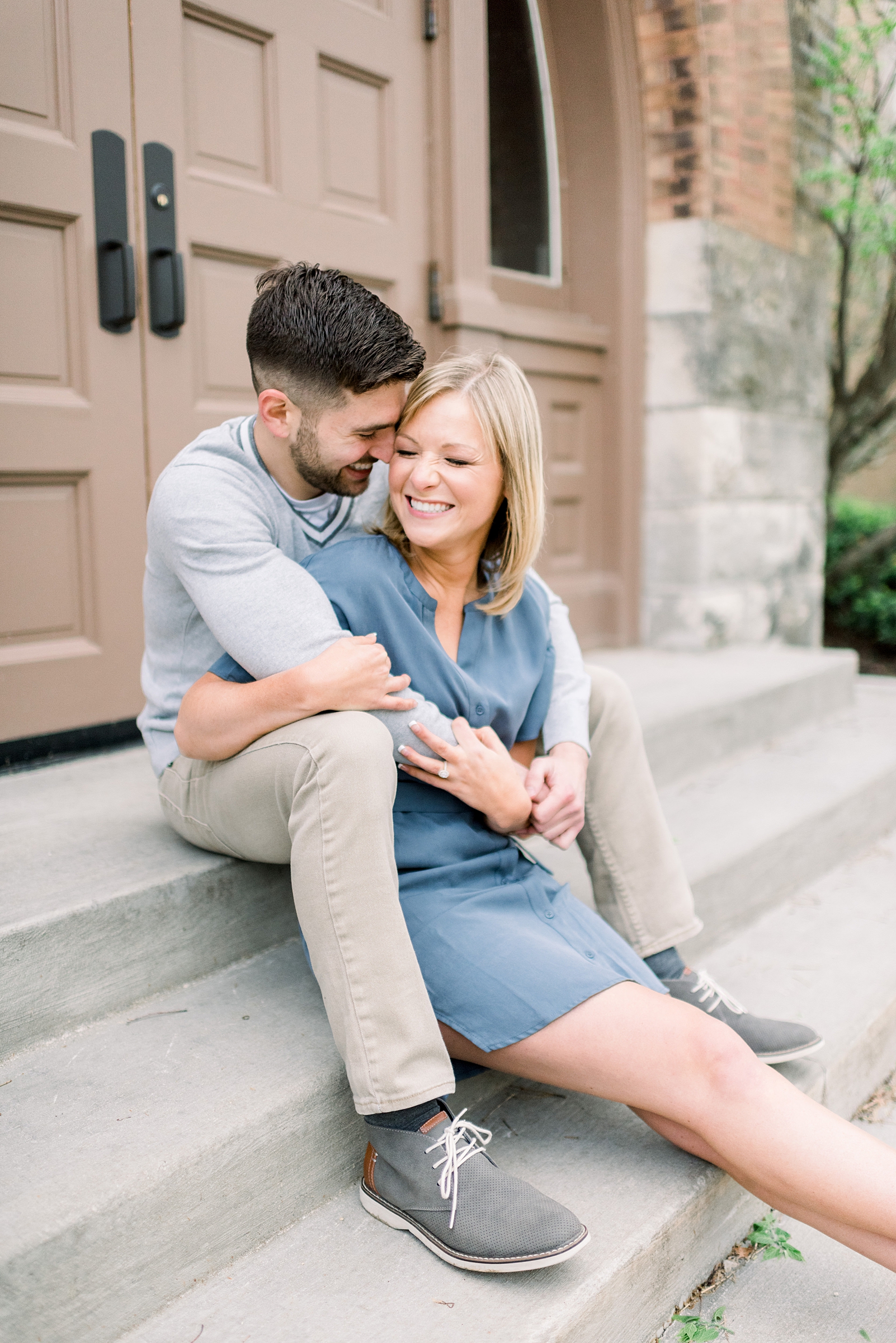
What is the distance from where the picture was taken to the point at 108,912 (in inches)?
70.5

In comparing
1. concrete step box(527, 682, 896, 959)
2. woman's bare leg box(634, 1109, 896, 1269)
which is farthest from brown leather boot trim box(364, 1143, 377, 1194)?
concrete step box(527, 682, 896, 959)

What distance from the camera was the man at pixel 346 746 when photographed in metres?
1.50

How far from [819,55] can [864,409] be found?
7.40 feet

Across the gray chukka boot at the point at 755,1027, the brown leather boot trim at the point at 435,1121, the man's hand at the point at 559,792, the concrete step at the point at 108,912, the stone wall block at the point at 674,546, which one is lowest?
the gray chukka boot at the point at 755,1027

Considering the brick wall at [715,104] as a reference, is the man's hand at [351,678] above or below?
below

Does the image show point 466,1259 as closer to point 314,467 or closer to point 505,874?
point 505,874

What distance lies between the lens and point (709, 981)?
2.01 m

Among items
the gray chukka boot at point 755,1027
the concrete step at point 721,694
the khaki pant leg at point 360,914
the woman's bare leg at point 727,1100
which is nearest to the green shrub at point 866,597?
the concrete step at point 721,694

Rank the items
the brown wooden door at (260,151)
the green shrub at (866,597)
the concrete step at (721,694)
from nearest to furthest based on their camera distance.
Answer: the brown wooden door at (260,151)
the concrete step at (721,694)
the green shrub at (866,597)

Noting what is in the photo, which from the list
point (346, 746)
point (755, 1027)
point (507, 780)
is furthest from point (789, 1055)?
point (346, 746)

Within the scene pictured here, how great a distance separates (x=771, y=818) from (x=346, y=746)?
6.06ft

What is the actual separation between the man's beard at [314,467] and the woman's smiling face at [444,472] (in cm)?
11

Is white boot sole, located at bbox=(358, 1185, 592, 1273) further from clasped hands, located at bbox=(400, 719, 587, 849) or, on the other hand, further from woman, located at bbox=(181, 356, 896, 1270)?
clasped hands, located at bbox=(400, 719, 587, 849)

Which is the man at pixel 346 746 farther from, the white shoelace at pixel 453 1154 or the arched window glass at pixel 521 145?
the arched window glass at pixel 521 145
